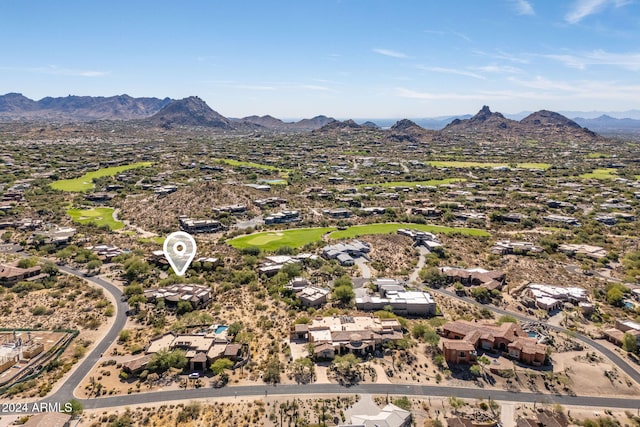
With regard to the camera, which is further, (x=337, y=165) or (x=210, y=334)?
(x=337, y=165)

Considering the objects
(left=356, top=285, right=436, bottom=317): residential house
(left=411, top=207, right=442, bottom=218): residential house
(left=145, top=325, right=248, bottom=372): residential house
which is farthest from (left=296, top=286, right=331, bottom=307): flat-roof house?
(left=411, top=207, right=442, bottom=218): residential house

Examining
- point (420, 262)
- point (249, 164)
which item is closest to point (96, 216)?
point (420, 262)

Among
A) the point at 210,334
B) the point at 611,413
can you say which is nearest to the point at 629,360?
the point at 611,413

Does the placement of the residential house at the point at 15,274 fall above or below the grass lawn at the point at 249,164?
below

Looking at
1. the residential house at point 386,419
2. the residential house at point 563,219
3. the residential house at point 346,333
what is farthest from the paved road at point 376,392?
the residential house at point 563,219

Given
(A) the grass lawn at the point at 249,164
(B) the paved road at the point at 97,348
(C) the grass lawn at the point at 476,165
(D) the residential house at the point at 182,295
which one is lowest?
(B) the paved road at the point at 97,348

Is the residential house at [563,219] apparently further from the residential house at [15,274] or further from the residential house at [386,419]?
the residential house at [15,274]

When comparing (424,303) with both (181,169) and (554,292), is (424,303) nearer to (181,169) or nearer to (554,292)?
(554,292)
